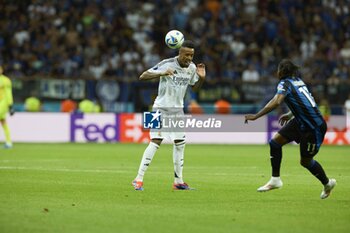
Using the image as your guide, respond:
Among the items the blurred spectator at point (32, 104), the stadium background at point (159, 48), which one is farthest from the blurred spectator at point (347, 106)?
the blurred spectator at point (32, 104)

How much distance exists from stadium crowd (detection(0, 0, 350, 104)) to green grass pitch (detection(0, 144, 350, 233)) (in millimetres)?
9695

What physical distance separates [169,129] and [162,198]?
1658 mm

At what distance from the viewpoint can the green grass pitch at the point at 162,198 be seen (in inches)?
366

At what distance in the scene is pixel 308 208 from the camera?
10.9 metres

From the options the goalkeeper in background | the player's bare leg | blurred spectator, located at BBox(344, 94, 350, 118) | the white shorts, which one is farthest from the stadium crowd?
the player's bare leg

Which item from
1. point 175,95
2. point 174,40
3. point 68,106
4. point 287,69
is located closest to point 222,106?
point 68,106

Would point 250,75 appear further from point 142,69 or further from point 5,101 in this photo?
point 5,101

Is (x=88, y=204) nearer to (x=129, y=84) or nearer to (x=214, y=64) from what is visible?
(x=129, y=84)

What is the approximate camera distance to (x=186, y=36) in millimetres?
32250

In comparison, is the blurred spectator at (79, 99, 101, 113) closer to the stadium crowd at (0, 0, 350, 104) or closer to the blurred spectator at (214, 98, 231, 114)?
the stadium crowd at (0, 0, 350, 104)

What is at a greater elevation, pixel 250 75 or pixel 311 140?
pixel 311 140

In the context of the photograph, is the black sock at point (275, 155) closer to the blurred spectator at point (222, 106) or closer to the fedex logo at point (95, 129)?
the fedex logo at point (95, 129)

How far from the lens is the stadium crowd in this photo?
1208 inches

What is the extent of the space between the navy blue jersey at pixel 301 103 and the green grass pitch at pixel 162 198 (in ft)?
3.82
